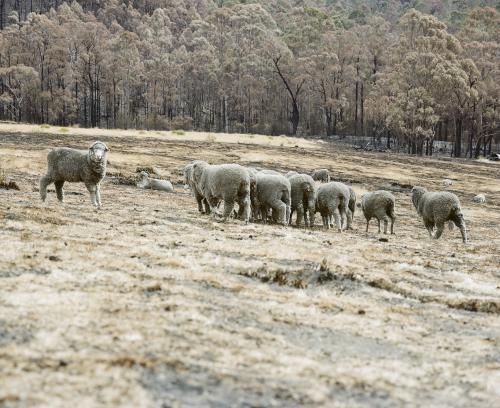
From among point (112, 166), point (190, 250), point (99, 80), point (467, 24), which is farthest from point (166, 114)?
point (190, 250)

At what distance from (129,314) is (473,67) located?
57815 mm

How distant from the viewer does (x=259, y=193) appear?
1462 centimetres

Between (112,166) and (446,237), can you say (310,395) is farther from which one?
(112,166)

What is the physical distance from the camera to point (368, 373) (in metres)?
4.92

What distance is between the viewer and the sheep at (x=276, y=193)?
1429 centimetres

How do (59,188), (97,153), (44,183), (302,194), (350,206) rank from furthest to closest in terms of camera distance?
(350,206)
(302,194)
(59,188)
(44,183)
(97,153)

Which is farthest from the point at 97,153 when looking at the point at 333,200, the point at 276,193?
the point at 333,200

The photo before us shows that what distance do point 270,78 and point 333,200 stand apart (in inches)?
2715

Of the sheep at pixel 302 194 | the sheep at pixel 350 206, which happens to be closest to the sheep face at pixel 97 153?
the sheep at pixel 302 194

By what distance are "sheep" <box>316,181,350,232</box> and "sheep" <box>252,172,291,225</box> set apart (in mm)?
1097

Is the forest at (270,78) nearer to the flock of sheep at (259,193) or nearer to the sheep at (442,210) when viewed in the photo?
the flock of sheep at (259,193)

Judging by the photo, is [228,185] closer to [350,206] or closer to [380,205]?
[380,205]

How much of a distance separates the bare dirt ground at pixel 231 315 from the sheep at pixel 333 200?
2.23 metres

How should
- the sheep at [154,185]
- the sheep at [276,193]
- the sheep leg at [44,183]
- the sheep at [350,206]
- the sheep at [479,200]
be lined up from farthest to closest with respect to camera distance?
1. the sheep at [479,200]
2. the sheep at [154,185]
3. the sheep at [350,206]
4. the sheep at [276,193]
5. the sheep leg at [44,183]
